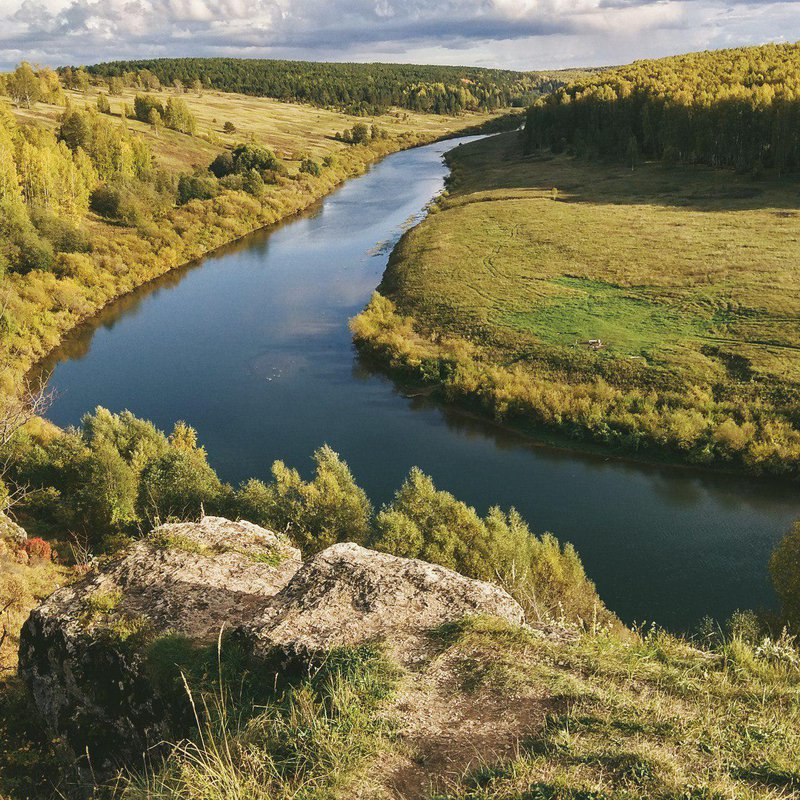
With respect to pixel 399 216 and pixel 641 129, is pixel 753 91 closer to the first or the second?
pixel 641 129

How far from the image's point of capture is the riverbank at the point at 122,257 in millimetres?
45281

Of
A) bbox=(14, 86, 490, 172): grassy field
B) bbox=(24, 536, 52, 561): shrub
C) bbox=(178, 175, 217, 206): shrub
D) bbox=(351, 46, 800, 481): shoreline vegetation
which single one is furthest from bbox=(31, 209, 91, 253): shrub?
bbox=(24, 536, 52, 561): shrub

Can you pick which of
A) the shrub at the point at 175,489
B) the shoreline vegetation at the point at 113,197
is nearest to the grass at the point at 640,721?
the shrub at the point at 175,489

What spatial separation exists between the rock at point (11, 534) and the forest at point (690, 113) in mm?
86394

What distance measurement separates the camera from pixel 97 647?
8961mm

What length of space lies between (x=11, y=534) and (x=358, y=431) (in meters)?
20.0

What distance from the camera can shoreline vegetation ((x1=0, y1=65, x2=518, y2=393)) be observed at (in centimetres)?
5131

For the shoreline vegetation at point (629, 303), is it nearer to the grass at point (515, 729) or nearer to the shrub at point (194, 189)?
the grass at point (515, 729)

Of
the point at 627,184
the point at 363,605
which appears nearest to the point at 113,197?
the point at 627,184

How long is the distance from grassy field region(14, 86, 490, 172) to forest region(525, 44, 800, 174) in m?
48.5

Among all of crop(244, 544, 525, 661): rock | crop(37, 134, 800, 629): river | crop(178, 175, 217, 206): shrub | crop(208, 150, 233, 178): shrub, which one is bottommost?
crop(37, 134, 800, 629): river

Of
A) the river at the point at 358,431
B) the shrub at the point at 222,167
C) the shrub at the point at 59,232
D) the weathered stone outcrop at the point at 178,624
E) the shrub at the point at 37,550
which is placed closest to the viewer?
the weathered stone outcrop at the point at 178,624

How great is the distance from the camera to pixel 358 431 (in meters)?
36.0

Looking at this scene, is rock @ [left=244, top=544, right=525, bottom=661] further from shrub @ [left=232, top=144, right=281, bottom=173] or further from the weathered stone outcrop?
shrub @ [left=232, top=144, right=281, bottom=173]
